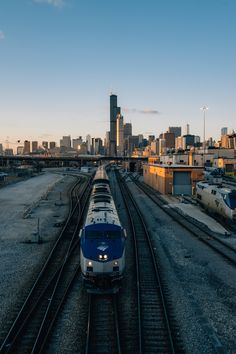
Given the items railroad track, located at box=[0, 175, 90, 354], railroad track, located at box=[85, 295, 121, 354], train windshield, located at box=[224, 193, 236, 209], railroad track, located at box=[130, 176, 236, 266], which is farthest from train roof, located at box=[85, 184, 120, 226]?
train windshield, located at box=[224, 193, 236, 209]

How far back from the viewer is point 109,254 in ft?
53.5

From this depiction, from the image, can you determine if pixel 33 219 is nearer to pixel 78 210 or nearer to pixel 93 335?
pixel 78 210

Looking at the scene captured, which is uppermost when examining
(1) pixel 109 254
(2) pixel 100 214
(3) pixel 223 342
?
(2) pixel 100 214

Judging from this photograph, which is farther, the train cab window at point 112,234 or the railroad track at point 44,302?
the train cab window at point 112,234

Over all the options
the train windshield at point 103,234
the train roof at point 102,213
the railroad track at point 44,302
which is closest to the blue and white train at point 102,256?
the train windshield at point 103,234

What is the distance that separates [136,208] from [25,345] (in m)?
32.3

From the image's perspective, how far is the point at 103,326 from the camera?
1388 centimetres

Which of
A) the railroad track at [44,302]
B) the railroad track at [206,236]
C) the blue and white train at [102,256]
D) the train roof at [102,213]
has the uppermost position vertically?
the train roof at [102,213]

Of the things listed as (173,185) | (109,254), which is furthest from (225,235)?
(173,185)

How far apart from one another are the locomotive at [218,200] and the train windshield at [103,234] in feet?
55.5

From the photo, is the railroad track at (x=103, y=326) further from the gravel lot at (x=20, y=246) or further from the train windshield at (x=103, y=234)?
the gravel lot at (x=20, y=246)

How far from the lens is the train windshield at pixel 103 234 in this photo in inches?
686

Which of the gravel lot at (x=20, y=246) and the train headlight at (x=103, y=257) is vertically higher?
the train headlight at (x=103, y=257)

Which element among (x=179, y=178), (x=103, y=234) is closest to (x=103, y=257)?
(x=103, y=234)
